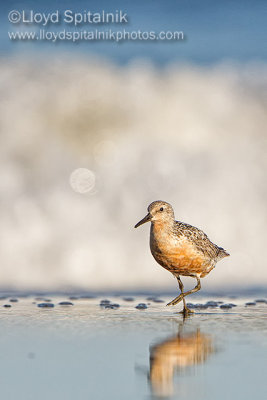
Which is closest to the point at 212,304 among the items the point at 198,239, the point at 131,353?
the point at 198,239

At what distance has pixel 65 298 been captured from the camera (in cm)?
914

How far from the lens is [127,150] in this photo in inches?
452

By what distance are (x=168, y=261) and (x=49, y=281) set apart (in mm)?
2595

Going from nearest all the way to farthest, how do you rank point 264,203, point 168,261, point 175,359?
1. point 175,359
2. point 168,261
3. point 264,203

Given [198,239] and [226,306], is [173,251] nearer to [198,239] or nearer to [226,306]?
[198,239]

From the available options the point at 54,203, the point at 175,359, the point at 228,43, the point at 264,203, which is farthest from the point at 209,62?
the point at 175,359

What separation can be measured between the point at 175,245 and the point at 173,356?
9.71ft

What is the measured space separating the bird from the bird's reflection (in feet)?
6.21

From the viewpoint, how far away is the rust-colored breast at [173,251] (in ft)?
26.6

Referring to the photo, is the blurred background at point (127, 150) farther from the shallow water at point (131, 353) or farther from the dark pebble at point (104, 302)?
the shallow water at point (131, 353)

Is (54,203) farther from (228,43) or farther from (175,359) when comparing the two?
(175,359)

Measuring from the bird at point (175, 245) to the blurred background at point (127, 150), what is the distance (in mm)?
1639

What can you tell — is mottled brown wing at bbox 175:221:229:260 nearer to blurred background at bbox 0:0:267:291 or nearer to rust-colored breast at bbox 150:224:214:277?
rust-colored breast at bbox 150:224:214:277

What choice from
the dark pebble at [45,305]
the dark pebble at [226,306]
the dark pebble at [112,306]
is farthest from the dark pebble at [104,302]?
the dark pebble at [226,306]
